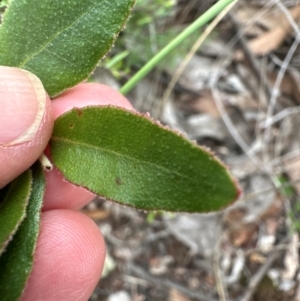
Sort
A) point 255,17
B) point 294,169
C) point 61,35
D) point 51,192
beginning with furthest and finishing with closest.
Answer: point 294,169, point 255,17, point 51,192, point 61,35

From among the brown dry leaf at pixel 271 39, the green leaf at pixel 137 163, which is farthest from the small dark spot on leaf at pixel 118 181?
the brown dry leaf at pixel 271 39

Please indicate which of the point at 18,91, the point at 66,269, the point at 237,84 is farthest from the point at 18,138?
the point at 237,84

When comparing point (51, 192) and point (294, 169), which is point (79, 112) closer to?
point (51, 192)

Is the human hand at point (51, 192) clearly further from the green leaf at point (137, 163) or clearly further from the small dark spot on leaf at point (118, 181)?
the small dark spot on leaf at point (118, 181)

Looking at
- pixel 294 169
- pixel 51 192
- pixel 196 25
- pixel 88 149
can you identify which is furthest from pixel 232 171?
pixel 88 149

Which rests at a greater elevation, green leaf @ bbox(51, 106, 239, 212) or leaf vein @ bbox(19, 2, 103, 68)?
leaf vein @ bbox(19, 2, 103, 68)

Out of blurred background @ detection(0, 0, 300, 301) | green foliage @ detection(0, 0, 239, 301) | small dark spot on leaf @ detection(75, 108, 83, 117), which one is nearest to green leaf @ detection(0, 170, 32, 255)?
green foliage @ detection(0, 0, 239, 301)

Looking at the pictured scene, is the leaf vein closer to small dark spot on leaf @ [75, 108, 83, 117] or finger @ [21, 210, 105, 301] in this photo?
small dark spot on leaf @ [75, 108, 83, 117]

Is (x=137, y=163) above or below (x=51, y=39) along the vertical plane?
below
